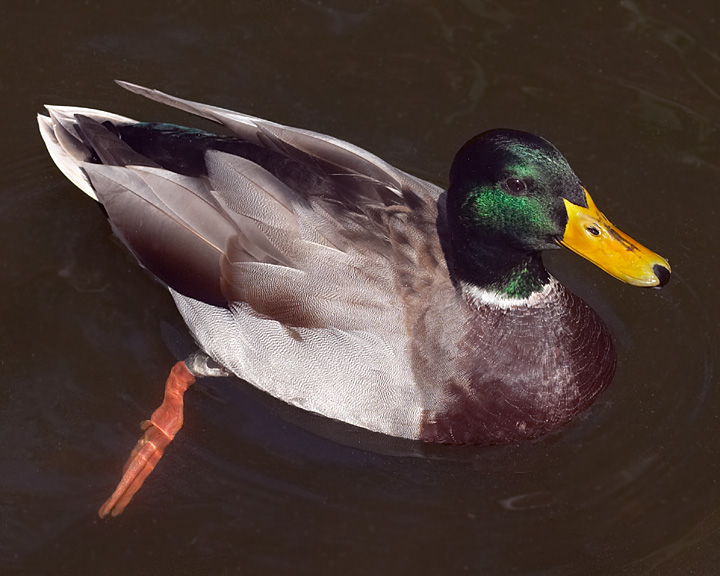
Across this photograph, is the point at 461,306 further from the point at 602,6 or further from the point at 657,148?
the point at 602,6

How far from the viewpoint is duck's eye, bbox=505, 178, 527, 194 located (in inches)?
180

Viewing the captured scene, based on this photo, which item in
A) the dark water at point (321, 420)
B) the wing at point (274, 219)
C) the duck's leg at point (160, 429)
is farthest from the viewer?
the duck's leg at point (160, 429)

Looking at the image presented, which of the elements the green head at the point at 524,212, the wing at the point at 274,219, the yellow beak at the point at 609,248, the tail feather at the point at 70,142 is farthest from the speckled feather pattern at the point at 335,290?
the yellow beak at the point at 609,248

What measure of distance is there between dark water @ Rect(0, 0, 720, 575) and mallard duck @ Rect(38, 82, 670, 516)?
240 millimetres

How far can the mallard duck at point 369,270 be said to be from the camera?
187 inches

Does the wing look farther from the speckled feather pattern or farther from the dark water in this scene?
the dark water

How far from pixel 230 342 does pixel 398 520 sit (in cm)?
119

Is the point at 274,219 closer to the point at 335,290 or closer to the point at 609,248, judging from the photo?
the point at 335,290

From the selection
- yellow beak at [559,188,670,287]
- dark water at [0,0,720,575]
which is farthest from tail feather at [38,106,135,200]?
yellow beak at [559,188,670,287]

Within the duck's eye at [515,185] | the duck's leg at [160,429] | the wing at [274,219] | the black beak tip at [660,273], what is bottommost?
the duck's leg at [160,429]

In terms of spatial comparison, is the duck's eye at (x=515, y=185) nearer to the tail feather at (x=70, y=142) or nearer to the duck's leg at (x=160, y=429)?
the duck's leg at (x=160, y=429)

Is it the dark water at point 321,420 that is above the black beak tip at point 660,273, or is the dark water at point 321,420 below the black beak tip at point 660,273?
below

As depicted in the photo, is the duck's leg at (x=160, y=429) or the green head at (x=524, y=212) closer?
the green head at (x=524, y=212)

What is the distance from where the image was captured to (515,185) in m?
4.59
